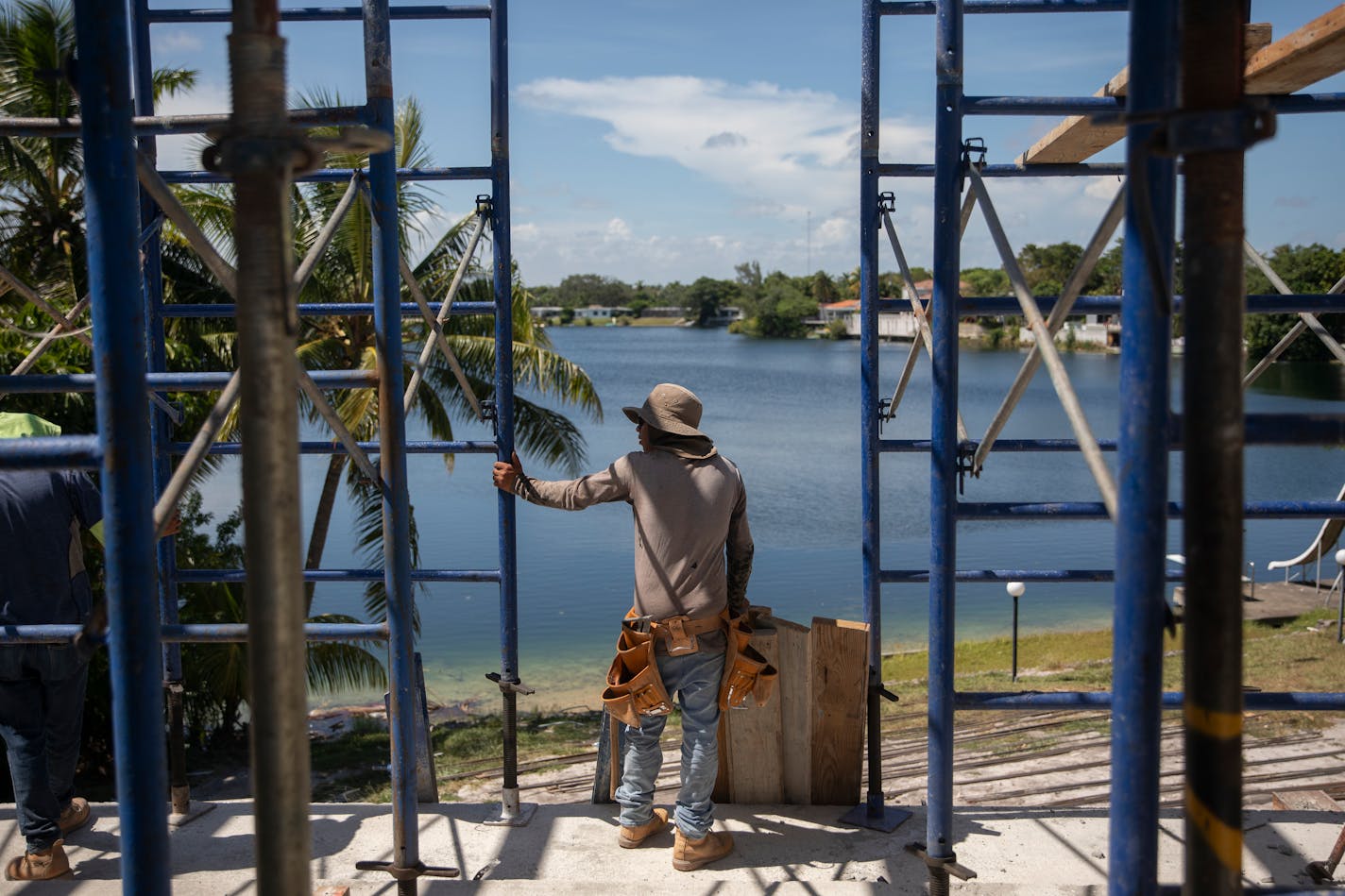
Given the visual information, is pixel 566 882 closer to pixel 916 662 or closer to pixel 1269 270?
pixel 1269 270

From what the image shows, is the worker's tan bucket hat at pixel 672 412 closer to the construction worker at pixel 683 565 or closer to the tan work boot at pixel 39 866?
the construction worker at pixel 683 565

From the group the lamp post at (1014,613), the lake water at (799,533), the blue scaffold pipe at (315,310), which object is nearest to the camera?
the blue scaffold pipe at (315,310)

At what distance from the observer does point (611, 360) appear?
77.1 m

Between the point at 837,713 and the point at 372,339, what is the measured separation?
38.8 ft

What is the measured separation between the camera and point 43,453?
230 centimetres

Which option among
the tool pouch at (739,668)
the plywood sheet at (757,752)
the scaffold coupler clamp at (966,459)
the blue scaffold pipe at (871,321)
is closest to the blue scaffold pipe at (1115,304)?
the scaffold coupler clamp at (966,459)

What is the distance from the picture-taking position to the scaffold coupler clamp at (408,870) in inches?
154

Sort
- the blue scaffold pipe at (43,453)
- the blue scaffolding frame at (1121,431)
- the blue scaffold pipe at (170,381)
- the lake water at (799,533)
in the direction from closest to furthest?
the blue scaffolding frame at (1121,431), the blue scaffold pipe at (43,453), the blue scaffold pipe at (170,381), the lake water at (799,533)

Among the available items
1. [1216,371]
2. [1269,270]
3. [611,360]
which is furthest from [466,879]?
[611,360]

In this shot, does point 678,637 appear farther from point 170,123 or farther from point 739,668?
point 170,123

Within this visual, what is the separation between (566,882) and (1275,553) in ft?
74.2

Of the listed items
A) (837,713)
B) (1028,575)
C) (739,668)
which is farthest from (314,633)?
(1028,575)

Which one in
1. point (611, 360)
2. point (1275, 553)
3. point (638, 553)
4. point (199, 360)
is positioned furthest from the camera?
point (611, 360)

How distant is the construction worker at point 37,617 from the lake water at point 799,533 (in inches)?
210
